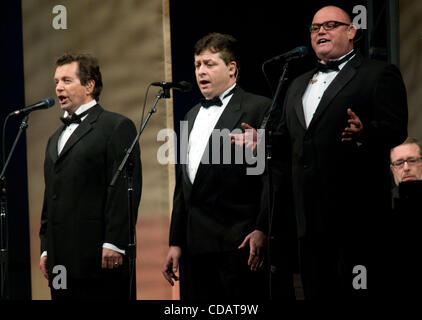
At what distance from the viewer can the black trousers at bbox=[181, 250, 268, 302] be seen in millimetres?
3736

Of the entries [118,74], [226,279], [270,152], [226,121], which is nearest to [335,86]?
[270,152]

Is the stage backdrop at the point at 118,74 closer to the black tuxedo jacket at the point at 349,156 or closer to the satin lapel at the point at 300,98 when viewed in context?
the satin lapel at the point at 300,98

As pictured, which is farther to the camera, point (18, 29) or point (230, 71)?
point (18, 29)

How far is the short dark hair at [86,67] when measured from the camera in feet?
14.4

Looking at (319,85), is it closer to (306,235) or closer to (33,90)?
(306,235)

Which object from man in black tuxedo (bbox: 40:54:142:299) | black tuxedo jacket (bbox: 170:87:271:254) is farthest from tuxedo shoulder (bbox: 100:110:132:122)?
black tuxedo jacket (bbox: 170:87:271:254)

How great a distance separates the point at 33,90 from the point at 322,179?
8.66 ft

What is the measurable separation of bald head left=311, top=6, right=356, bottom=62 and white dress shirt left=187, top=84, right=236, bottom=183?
647 millimetres

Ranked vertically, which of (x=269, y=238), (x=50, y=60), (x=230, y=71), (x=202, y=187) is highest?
(x=50, y=60)

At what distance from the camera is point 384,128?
3.30 meters

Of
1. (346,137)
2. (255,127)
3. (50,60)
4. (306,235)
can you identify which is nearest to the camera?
(346,137)

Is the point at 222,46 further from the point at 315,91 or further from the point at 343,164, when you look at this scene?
the point at 343,164

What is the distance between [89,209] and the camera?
4.13 meters

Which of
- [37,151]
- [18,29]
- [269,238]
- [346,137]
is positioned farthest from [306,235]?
[18,29]
